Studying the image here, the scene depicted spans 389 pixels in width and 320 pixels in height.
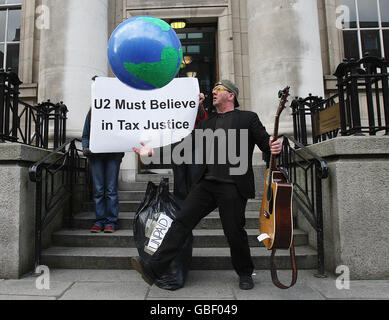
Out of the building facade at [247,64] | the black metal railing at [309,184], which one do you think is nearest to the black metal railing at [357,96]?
the building facade at [247,64]

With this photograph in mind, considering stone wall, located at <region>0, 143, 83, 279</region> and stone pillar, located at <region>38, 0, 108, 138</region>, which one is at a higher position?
stone pillar, located at <region>38, 0, 108, 138</region>

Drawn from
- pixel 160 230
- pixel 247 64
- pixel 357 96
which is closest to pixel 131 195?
pixel 160 230

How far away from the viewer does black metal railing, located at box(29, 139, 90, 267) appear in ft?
13.0

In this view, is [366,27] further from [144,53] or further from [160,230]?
[160,230]

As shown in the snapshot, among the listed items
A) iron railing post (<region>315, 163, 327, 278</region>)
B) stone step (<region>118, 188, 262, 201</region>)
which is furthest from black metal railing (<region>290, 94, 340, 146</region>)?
stone step (<region>118, 188, 262, 201</region>)

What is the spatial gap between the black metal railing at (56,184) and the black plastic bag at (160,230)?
1.31 metres

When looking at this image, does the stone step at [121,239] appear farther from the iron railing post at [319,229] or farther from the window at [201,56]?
the window at [201,56]

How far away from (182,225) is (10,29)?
8.32 metres

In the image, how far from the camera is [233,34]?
8.09 meters

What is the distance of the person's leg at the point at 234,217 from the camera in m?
3.14

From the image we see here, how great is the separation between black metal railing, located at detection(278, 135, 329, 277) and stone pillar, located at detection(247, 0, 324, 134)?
69.4 inches

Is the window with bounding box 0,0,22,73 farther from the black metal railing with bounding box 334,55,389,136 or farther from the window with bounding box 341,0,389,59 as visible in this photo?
the window with bounding box 341,0,389,59

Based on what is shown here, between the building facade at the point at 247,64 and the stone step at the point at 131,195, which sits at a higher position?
the building facade at the point at 247,64
